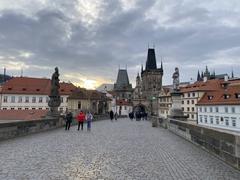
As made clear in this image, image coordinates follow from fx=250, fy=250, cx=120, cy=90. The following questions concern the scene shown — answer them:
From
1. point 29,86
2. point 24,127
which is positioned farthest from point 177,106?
point 29,86

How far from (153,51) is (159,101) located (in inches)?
1229

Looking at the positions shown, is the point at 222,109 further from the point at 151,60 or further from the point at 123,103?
the point at 151,60

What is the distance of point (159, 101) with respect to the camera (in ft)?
329

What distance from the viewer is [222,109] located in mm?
53375

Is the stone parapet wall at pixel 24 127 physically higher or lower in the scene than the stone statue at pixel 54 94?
lower

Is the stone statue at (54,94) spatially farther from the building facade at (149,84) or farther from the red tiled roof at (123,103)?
the red tiled roof at (123,103)

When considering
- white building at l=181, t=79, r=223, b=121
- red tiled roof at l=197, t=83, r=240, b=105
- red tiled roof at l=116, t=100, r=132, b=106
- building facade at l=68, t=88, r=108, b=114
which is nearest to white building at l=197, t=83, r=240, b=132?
red tiled roof at l=197, t=83, r=240, b=105

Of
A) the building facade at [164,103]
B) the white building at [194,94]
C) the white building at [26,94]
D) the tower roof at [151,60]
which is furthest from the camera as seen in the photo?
the tower roof at [151,60]

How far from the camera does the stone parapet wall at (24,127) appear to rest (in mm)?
11435

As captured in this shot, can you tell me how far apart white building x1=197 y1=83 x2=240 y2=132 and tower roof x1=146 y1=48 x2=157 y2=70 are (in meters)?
57.0

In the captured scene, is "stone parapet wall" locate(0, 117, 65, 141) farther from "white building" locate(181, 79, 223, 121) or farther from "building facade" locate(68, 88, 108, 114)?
"white building" locate(181, 79, 223, 121)

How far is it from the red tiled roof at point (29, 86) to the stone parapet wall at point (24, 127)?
57538mm

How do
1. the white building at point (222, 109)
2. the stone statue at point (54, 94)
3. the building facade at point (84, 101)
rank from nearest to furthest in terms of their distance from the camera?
the stone statue at point (54, 94) → the white building at point (222, 109) → the building facade at point (84, 101)

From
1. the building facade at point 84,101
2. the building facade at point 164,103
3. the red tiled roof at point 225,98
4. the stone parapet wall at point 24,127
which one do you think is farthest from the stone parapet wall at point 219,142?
the building facade at point 164,103
